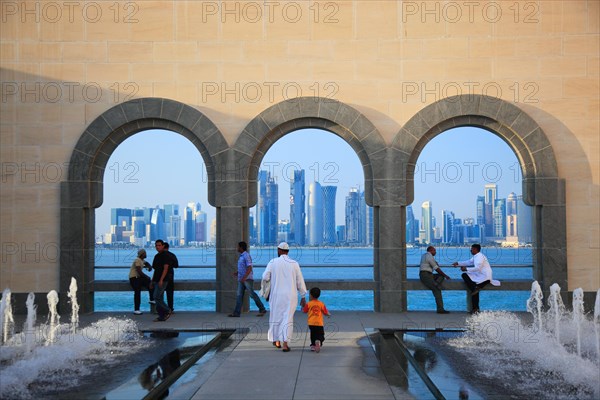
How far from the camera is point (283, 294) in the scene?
13.0 metres

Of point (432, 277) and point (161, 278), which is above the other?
point (161, 278)

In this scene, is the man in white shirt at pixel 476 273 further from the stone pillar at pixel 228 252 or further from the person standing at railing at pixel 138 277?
the person standing at railing at pixel 138 277

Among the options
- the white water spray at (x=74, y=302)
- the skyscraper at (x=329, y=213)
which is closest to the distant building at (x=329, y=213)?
the skyscraper at (x=329, y=213)

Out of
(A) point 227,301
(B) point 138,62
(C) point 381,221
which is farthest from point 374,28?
(A) point 227,301

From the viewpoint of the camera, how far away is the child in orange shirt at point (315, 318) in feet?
40.8

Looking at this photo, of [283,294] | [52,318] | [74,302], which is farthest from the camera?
[74,302]

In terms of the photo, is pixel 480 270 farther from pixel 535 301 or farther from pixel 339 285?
pixel 339 285

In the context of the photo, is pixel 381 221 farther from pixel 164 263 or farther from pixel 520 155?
pixel 164 263

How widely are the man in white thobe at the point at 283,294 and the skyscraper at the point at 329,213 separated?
3670 inches

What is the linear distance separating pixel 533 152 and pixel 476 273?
3.24 meters

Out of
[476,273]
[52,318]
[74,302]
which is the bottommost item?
[52,318]

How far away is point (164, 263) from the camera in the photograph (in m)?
16.7

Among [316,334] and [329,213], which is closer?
[316,334]

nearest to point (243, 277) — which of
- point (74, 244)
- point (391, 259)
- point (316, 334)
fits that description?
point (391, 259)
